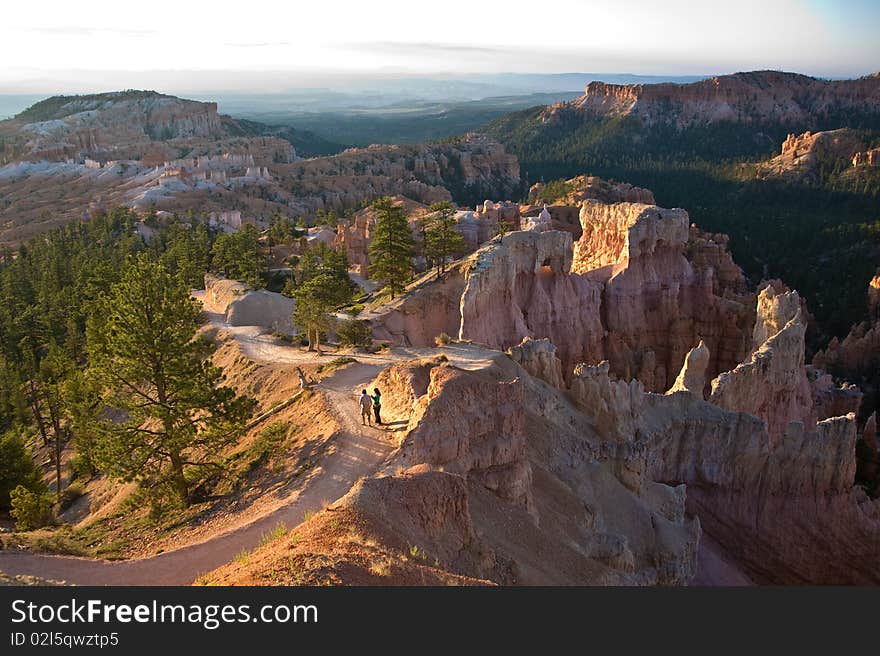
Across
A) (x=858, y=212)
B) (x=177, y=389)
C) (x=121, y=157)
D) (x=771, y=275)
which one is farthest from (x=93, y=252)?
(x=858, y=212)

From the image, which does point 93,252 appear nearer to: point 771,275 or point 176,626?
point 176,626

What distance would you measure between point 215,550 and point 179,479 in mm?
5065

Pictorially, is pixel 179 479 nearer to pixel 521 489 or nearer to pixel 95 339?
pixel 521 489

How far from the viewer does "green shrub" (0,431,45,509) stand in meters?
24.0

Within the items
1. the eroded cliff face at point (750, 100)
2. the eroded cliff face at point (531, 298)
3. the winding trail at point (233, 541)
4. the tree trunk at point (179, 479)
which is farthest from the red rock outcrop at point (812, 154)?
the tree trunk at point (179, 479)

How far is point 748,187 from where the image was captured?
10838cm

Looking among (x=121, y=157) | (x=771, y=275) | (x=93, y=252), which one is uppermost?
(x=121, y=157)

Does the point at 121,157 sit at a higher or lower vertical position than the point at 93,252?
higher

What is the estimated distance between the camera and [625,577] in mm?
15812

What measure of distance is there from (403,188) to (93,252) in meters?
52.7

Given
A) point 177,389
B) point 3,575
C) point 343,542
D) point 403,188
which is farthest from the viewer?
point 403,188

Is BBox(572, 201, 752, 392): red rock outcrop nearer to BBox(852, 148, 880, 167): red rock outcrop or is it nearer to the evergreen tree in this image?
the evergreen tree

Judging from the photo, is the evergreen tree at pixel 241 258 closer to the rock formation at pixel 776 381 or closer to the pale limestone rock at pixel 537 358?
the pale limestone rock at pixel 537 358

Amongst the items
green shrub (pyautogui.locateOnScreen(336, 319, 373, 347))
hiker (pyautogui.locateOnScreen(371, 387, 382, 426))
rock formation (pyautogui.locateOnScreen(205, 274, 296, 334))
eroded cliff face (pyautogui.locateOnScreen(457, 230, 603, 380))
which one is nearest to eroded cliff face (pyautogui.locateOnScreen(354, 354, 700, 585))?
hiker (pyautogui.locateOnScreen(371, 387, 382, 426))
